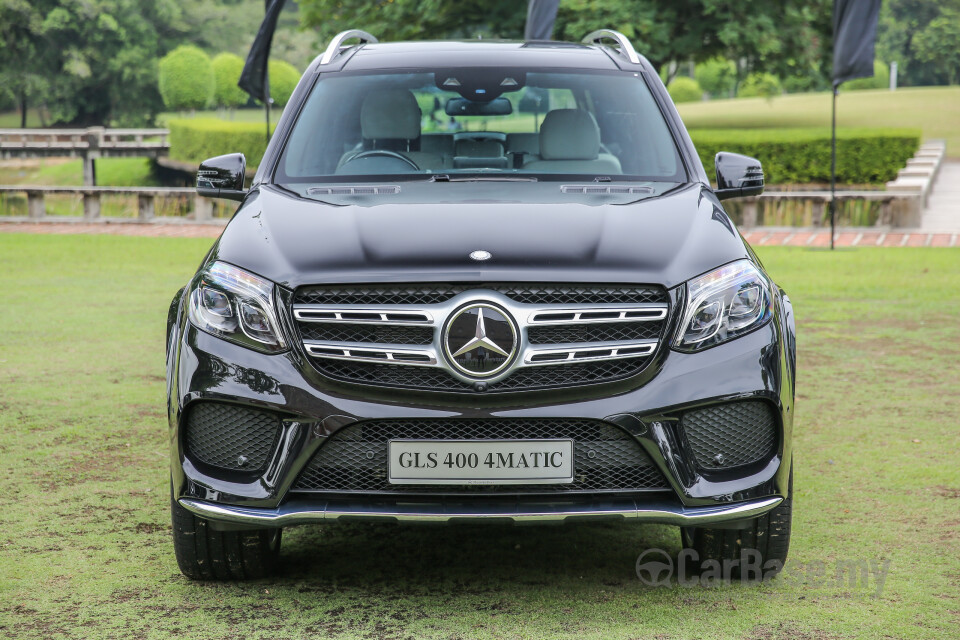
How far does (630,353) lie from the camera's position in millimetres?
3309

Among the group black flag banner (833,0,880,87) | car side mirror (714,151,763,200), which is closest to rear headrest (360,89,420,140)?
car side mirror (714,151,763,200)

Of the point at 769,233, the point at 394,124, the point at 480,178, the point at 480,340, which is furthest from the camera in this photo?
the point at 769,233

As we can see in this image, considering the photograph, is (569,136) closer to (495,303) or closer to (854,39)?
(495,303)

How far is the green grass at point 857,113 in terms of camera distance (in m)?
39.4

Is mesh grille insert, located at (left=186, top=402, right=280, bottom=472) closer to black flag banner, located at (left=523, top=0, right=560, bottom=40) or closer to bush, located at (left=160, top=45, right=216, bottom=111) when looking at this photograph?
black flag banner, located at (left=523, top=0, right=560, bottom=40)

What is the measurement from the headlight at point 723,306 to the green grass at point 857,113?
109 feet

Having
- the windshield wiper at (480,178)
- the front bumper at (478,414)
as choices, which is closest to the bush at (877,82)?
the windshield wiper at (480,178)

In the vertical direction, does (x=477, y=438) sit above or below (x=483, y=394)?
below

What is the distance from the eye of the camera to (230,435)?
338cm

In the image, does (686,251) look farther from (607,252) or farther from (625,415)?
(625,415)

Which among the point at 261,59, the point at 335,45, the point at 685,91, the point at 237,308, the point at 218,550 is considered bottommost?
the point at 218,550

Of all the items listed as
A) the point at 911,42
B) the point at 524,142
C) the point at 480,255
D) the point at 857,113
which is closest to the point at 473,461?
the point at 480,255

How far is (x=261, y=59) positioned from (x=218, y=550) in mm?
11342

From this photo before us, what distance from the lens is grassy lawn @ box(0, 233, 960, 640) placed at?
3.48 metres
